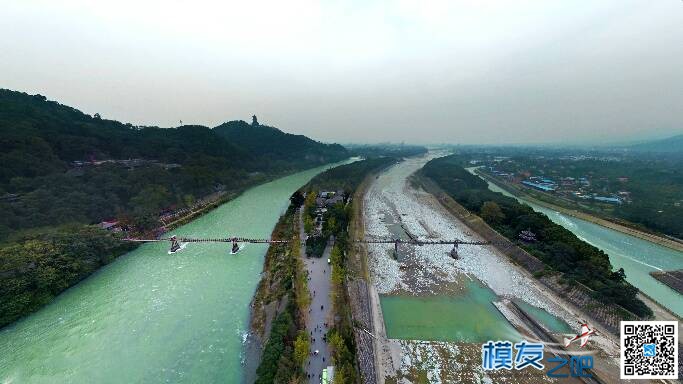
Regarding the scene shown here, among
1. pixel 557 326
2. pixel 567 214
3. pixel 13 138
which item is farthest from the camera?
pixel 567 214

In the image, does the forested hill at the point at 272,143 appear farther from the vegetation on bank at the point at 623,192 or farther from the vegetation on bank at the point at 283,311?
the vegetation on bank at the point at 283,311

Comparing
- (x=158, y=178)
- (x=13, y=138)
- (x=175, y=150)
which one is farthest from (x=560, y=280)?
(x=175, y=150)

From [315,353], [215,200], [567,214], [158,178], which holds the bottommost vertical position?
[567,214]

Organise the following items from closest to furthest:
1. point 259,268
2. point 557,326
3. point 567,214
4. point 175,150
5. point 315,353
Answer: point 315,353 < point 557,326 < point 259,268 < point 567,214 < point 175,150

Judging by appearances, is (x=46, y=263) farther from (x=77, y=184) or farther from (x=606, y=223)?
(x=606, y=223)

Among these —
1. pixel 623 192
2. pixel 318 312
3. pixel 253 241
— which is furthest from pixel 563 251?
pixel 623 192

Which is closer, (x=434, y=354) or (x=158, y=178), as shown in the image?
(x=434, y=354)

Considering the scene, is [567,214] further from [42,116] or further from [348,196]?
[42,116]
